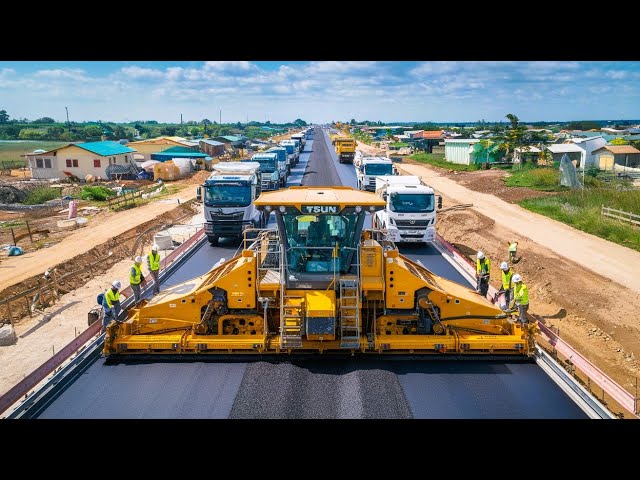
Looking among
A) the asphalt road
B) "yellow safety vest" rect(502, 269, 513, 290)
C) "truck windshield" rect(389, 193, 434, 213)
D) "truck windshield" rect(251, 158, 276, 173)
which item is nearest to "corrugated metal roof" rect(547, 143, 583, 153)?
"truck windshield" rect(251, 158, 276, 173)

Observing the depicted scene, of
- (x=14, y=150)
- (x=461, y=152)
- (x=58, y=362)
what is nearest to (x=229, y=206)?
(x=58, y=362)

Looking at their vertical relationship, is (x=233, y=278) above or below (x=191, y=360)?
above

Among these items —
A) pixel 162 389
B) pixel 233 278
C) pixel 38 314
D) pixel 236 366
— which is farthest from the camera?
pixel 38 314

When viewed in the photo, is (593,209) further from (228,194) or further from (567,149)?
(567,149)

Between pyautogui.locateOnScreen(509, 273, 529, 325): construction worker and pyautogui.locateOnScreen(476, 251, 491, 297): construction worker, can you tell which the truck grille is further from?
pyautogui.locateOnScreen(509, 273, 529, 325): construction worker

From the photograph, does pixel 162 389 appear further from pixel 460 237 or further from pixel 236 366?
pixel 460 237

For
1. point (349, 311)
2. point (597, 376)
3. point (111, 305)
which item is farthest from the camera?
point (111, 305)
